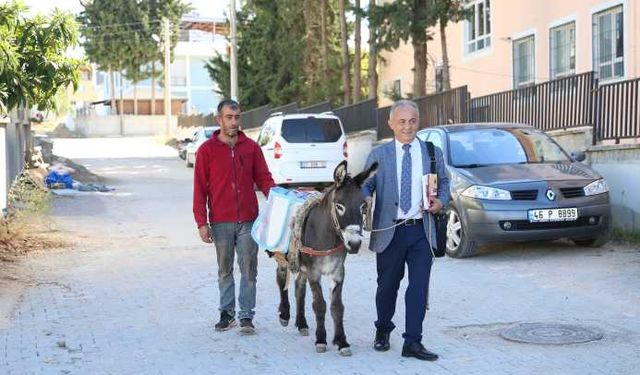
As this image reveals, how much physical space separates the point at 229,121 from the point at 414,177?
1.71m

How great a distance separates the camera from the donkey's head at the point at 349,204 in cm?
570

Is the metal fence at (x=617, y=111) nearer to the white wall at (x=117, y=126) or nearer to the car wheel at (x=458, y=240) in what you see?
the car wheel at (x=458, y=240)

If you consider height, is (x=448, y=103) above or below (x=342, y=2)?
below

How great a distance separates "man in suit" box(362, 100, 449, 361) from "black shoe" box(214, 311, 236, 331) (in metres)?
1.68

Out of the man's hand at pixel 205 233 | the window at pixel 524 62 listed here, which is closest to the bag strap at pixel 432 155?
the man's hand at pixel 205 233

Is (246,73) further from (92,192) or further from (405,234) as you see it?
(405,234)

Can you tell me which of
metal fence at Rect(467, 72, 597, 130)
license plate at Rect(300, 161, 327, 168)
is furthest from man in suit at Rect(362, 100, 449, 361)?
license plate at Rect(300, 161, 327, 168)

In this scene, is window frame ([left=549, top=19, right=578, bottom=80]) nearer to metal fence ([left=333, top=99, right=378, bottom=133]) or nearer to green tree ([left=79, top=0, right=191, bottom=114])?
metal fence ([left=333, top=99, right=378, bottom=133])

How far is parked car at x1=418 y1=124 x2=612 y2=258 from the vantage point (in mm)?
10188

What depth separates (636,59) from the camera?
1800cm

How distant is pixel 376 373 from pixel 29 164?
17.2 m

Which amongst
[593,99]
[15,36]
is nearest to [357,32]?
[593,99]

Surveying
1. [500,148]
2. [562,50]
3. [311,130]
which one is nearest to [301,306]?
[500,148]

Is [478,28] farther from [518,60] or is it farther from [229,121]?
[229,121]
